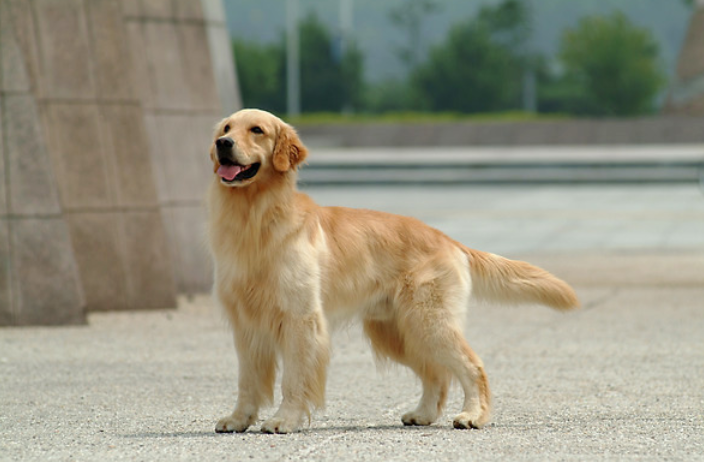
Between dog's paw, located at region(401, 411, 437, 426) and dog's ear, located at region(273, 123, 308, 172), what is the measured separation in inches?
59.7

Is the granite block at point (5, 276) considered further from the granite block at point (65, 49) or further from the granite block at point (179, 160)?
the granite block at point (179, 160)

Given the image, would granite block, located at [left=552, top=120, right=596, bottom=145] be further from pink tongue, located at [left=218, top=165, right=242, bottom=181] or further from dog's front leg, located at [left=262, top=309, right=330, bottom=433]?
pink tongue, located at [left=218, top=165, right=242, bottom=181]

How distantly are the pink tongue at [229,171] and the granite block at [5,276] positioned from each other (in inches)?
189

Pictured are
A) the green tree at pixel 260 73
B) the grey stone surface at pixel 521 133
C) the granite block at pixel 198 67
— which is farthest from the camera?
the green tree at pixel 260 73

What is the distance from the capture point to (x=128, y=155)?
1096 centimetres

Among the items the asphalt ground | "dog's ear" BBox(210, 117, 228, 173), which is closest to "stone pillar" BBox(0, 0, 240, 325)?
the asphalt ground

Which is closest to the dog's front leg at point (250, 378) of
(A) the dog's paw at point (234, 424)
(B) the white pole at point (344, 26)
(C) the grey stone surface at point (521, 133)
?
(A) the dog's paw at point (234, 424)

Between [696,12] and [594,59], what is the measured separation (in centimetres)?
2414

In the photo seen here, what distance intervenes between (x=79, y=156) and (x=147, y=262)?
4.12ft

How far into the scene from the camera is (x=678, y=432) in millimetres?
5496

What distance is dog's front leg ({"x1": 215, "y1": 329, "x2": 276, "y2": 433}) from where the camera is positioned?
555cm

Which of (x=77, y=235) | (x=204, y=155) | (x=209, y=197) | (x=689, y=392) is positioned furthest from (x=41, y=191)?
(x=689, y=392)

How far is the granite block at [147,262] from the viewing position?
35.8 feet

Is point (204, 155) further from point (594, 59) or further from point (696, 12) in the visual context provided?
point (594, 59)
